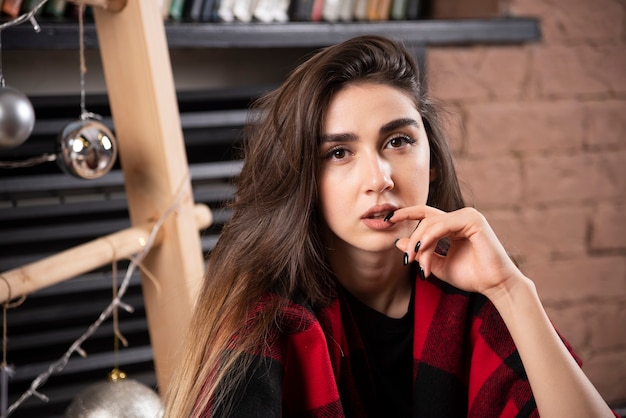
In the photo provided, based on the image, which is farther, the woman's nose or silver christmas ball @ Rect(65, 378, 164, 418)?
silver christmas ball @ Rect(65, 378, 164, 418)

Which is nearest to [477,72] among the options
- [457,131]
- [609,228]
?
[457,131]

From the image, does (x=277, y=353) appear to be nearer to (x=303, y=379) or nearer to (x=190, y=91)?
(x=303, y=379)

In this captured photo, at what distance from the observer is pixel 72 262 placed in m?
1.18

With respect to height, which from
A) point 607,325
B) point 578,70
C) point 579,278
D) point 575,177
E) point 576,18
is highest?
point 576,18

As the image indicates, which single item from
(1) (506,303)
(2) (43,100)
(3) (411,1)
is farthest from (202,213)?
(3) (411,1)

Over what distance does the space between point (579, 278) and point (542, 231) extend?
0.15 m

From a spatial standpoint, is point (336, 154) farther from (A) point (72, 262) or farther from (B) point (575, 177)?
(B) point (575, 177)

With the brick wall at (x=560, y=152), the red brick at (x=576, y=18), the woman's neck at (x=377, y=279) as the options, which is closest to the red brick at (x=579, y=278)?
the brick wall at (x=560, y=152)

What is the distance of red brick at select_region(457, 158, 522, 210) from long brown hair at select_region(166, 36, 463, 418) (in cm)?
60

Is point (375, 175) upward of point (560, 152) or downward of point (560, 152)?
upward

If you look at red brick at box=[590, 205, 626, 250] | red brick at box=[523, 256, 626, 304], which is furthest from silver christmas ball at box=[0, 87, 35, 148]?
red brick at box=[590, 205, 626, 250]

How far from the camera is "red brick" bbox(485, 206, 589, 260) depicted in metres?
1.82

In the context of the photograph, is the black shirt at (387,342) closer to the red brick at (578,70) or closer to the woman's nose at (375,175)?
the woman's nose at (375,175)

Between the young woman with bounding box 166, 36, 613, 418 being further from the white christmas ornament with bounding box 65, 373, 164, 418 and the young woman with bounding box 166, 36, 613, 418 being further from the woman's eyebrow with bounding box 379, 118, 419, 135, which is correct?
the white christmas ornament with bounding box 65, 373, 164, 418
